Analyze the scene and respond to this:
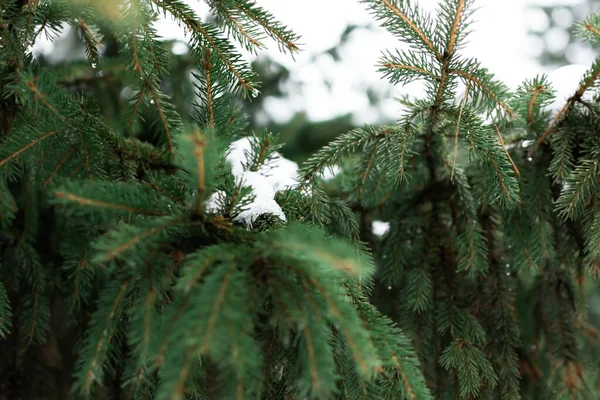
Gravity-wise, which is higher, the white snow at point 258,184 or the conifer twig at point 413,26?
the conifer twig at point 413,26

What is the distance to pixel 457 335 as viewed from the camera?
3.70ft

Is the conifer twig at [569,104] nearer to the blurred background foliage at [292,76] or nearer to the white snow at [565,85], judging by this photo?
the white snow at [565,85]

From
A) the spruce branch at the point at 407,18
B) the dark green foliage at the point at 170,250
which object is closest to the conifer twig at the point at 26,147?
the dark green foliage at the point at 170,250

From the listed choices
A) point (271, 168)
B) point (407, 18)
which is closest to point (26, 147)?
point (271, 168)

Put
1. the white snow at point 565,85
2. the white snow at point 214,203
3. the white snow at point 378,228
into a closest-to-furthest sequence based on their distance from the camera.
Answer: the white snow at point 214,203 → the white snow at point 565,85 → the white snow at point 378,228

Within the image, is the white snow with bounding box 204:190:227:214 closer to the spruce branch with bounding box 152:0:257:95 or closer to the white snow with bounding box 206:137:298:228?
the white snow with bounding box 206:137:298:228

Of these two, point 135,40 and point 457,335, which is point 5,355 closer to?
point 135,40

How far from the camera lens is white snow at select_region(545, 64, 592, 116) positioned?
112 cm

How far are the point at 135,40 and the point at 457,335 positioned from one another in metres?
0.96

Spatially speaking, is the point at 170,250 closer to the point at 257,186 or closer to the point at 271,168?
the point at 257,186

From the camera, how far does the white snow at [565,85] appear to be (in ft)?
3.68

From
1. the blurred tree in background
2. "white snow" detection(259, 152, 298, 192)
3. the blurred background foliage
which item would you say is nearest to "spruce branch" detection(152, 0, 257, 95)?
the blurred background foliage

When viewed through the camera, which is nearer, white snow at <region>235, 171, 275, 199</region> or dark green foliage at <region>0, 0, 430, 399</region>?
dark green foliage at <region>0, 0, 430, 399</region>

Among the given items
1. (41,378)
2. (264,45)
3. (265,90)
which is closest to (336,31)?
(265,90)
